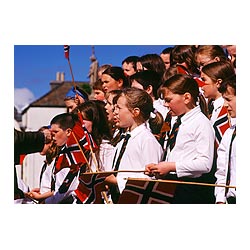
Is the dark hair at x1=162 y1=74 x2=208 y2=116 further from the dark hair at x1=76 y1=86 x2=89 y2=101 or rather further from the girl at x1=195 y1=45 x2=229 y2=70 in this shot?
the dark hair at x1=76 y1=86 x2=89 y2=101

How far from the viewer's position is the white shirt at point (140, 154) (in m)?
6.54

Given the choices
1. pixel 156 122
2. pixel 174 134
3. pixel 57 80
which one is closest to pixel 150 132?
pixel 156 122

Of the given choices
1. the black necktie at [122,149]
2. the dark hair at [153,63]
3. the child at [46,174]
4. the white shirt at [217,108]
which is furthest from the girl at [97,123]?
the white shirt at [217,108]

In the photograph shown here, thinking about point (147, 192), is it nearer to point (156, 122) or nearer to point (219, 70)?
point (156, 122)

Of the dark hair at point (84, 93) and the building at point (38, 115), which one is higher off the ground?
the dark hair at point (84, 93)

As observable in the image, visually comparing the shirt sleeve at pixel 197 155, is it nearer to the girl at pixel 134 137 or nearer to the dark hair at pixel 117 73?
the girl at pixel 134 137

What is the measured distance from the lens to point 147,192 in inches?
258

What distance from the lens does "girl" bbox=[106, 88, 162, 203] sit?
6551 mm

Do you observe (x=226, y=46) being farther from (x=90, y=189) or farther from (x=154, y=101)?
(x=90, y=189)

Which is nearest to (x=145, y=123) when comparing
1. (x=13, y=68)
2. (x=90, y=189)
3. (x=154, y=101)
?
(x=154, y=101)

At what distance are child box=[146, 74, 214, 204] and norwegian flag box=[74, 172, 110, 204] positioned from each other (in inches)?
Answer: 15.9

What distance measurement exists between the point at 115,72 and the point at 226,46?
3.02 ft

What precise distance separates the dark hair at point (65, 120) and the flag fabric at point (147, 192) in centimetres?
Answer: 67

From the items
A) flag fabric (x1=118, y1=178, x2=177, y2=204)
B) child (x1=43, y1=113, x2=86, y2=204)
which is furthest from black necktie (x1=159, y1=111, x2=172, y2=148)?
child (x1=43, y1=113, x2=86, y2=204)
